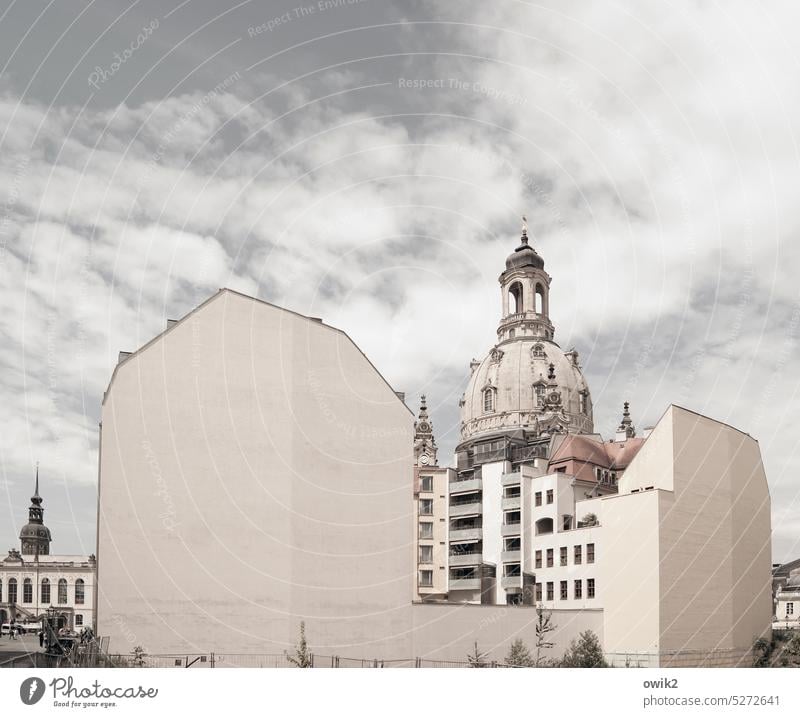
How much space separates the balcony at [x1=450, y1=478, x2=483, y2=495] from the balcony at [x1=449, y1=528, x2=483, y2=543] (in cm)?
297

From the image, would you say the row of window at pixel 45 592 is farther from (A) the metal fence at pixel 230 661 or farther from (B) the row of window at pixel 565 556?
(A) the metal fence at pixel 230 661

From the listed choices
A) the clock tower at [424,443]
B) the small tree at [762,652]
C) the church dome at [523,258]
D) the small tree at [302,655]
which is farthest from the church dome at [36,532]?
the small tree at [762,652]

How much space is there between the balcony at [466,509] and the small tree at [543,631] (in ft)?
68.1

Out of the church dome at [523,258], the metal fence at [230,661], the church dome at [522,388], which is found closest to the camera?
the metal fence at [230,661]

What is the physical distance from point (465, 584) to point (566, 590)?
13497 millimetres

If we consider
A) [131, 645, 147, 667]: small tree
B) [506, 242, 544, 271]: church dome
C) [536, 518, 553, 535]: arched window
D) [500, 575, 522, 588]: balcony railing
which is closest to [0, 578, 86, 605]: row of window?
[500, 575, 522, 588]: balcony railing

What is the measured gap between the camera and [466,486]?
70688mm

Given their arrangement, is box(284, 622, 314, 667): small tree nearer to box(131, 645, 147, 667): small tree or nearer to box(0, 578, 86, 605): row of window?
box(131, 645, 147, 667): small tree

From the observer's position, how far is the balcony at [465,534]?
6894 centimetres
